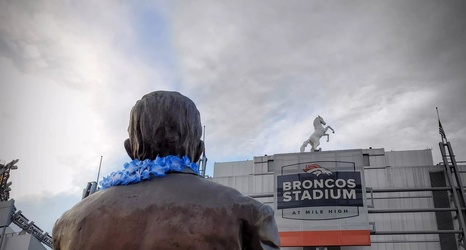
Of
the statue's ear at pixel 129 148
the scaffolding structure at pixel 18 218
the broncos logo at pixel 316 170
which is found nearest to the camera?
the statue's ear at pixel 129 148

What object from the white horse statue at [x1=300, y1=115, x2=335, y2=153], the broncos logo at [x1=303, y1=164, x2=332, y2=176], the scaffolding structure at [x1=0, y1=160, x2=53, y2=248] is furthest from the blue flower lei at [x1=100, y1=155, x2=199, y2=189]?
the scaffolding structure at [x1=0, y1=160, x2=53, y2=248]

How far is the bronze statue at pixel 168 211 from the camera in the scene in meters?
1.28

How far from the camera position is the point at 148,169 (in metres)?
1.48

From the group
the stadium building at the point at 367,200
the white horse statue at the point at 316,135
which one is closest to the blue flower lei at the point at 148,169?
the stadium building at the point at 367,200

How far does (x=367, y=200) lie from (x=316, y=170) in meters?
2.37

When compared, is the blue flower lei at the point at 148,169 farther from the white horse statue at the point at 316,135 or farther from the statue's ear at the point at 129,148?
the white horse statue at the point at 316,135

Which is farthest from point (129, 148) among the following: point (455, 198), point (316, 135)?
point (316, 135)

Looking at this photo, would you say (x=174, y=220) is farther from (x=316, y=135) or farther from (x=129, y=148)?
(x=316, y=135)

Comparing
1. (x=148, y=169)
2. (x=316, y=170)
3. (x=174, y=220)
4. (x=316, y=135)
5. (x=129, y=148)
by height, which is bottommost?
(x=174, y=220)

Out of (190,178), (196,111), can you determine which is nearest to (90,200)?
(190,178)

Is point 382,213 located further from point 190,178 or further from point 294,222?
point 190,178

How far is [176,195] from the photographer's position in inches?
53.5

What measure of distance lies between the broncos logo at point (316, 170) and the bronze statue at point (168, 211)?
1484cm

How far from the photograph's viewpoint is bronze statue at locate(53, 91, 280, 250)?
1.28 meters
